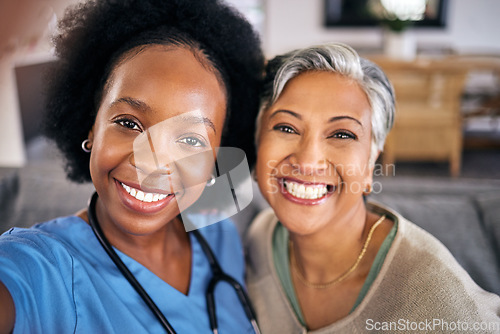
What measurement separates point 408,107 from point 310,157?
2.48 metres

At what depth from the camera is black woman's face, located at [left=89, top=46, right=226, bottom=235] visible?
2.47 feet

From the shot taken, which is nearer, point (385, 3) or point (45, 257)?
point (45, 257)

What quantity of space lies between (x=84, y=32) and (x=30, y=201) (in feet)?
2.34

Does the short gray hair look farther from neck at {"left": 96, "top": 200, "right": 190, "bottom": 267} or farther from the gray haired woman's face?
neck at {"left": 96, "top": 200, "right": 190, "bottom": 267}

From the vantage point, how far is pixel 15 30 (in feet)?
1.96

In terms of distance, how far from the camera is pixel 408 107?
10.2ft

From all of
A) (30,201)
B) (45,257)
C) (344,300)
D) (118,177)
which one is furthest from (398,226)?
(30,201)

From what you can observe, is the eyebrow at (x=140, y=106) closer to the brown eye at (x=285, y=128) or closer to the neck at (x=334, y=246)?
the brown eye at (x=285, y=128)

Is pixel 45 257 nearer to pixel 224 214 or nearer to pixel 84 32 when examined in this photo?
pixel 84 32

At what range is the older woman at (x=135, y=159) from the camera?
0.75m

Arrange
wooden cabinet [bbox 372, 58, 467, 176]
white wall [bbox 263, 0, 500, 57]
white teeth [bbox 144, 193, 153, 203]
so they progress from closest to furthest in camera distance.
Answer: white teeth [bbox 144, 193, 153, 203]
wooden cabinet [bbox 372, 58, 467, 176]
white wall [bbox 263, 0, 500, 57]

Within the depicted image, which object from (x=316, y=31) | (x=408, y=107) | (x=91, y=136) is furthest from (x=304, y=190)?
(x=316, y=31)

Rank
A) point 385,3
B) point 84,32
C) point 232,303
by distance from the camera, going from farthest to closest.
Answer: point 385,3
point 232,303
point 84,32

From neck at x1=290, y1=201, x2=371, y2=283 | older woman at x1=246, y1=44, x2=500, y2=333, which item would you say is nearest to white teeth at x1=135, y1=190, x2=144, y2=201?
older woman at x1=246, y1=44, x2=500, y2=333
